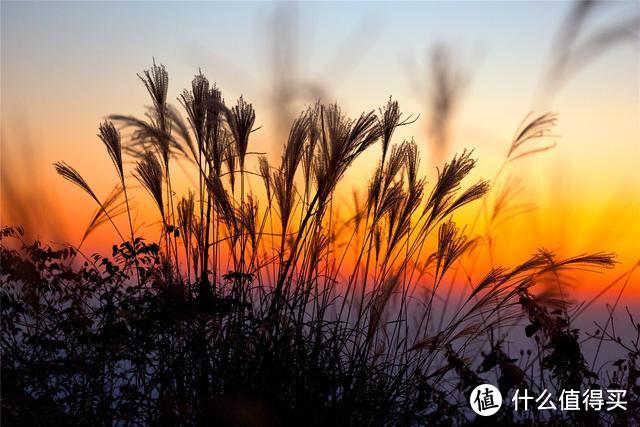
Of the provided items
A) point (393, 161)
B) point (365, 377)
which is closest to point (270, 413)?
point (365, 377)

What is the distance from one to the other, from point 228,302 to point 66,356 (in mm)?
1172

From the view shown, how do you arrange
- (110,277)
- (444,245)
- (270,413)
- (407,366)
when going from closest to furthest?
1. (270,413)
2. (407,366)
3. (444,245)
4. (110,277)

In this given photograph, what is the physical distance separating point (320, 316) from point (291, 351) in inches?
11.9

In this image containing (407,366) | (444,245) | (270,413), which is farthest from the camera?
(444,245)

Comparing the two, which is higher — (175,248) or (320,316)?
(175,248)

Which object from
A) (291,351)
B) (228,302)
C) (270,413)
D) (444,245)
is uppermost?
(444,245)

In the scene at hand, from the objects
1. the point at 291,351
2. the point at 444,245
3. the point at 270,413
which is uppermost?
the point at 444,245

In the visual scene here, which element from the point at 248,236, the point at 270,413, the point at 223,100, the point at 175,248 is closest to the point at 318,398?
the point at 270,413

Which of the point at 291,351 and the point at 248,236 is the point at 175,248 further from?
the point at 291,351

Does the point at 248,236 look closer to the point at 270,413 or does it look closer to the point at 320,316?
the point at 320,316

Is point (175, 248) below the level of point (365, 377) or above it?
above

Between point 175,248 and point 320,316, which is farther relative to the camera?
point 175,248

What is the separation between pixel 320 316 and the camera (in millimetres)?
3705

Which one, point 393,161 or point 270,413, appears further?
point 393,161
